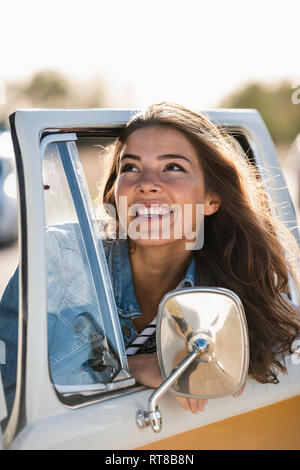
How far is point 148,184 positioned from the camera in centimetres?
203

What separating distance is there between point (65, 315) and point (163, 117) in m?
0.85

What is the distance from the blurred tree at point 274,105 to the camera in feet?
110

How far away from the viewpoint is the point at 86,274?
1.68 meters

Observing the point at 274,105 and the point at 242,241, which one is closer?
the point at 242,241

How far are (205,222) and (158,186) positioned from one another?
1.29 ft

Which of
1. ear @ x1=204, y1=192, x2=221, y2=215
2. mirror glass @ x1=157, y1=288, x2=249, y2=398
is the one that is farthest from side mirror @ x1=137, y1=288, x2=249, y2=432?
ear @ x1=204, y1=192, x2=221, y2=215

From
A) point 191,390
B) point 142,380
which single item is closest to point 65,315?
point 142,380

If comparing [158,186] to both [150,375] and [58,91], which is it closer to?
[150,375]

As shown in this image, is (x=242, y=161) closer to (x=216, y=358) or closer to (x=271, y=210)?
(x=271, y=210)

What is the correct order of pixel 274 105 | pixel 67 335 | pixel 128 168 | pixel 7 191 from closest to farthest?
pixel 67 335
pixel 128 168
pixel 7 191
pixel 274 105

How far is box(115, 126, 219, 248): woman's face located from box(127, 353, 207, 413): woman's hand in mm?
456

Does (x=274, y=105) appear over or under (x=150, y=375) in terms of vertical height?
over

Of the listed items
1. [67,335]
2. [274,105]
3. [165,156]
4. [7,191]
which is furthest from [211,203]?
[274,105]

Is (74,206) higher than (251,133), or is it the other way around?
(251,133)
